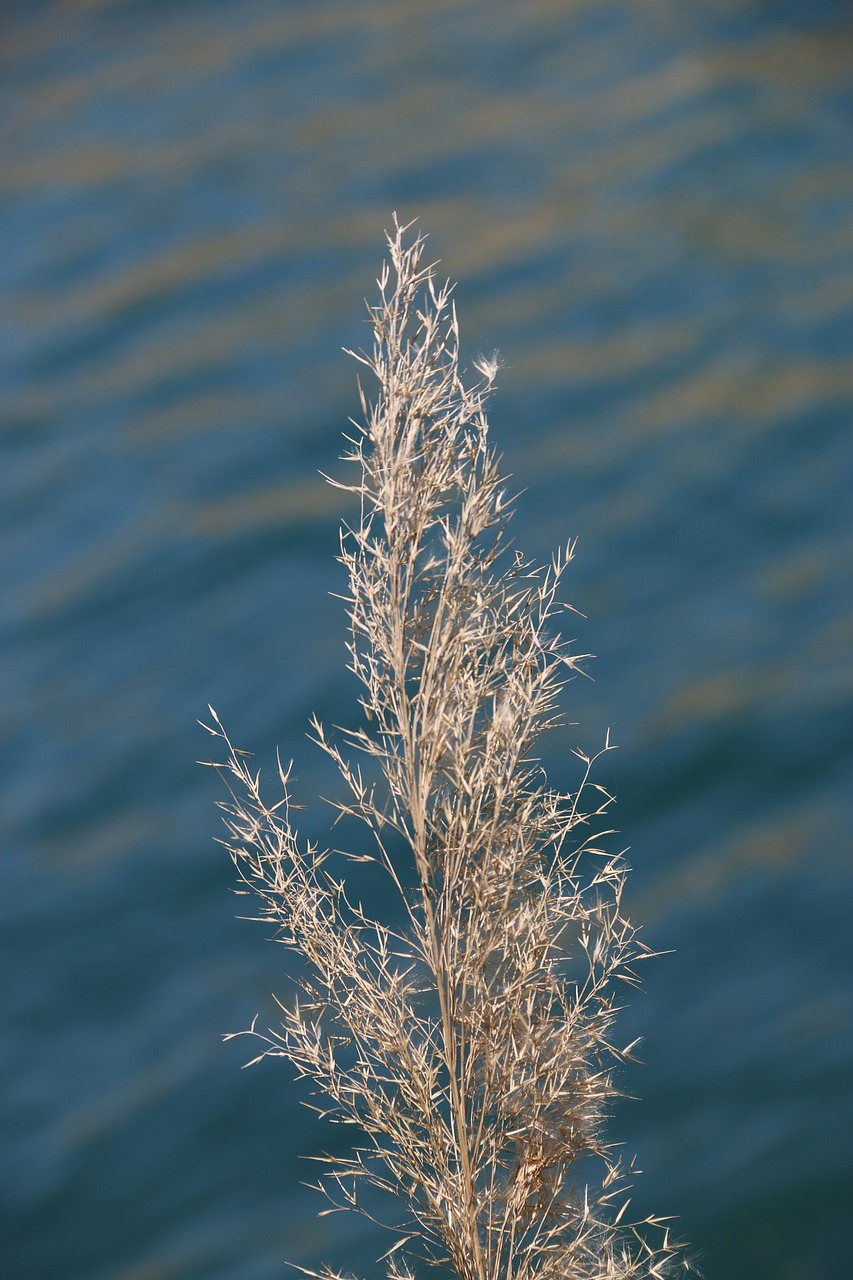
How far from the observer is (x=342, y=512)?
49.1 ft

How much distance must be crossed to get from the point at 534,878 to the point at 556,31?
13.6 m

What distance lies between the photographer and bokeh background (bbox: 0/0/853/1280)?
11.5 metres

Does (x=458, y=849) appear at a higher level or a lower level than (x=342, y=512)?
lower

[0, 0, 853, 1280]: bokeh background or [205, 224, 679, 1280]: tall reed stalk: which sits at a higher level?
[0, 0, 853, 1280]: bokeh background

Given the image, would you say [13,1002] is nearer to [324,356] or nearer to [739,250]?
[324,356]

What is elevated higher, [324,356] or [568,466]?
[324,356]

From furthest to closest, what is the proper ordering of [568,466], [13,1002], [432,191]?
[432,191]
[568,466]
[13,1002]

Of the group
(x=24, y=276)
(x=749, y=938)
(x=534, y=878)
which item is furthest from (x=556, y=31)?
(x=534, y=878)

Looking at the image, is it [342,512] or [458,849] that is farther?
[342,512]

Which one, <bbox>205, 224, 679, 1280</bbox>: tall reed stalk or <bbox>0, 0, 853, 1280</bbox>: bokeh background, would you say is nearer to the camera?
<bbox>205, 224, 679, 1280</bbox>: tall reed stalk

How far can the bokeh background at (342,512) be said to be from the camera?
11.5m

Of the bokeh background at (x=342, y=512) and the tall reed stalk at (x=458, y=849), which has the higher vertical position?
the bokeh background at (x=342, y=512)

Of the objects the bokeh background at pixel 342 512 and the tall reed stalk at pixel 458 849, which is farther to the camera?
the bokeh background at pixel 342 512

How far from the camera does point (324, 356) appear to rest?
15.9 meters
